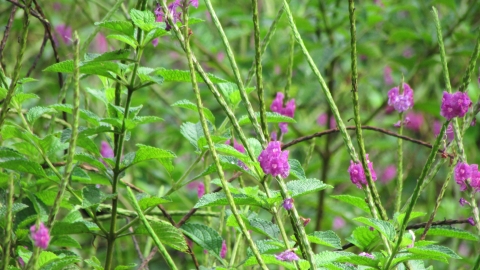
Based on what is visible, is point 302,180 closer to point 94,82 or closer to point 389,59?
point 389,59

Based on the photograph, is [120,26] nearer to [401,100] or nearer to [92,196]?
[92,196]

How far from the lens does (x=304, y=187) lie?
86 centimetres

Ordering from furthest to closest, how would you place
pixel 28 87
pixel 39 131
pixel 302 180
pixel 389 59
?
pixel 389 59 → pixel 28 87 → pixel 39 131 → pixel 302 180

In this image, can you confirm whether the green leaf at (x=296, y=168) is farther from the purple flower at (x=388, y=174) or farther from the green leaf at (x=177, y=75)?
the purple flower at (x=388, y=174)

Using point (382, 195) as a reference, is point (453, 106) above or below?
above

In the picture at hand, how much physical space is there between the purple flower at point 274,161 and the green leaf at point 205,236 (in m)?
0.24

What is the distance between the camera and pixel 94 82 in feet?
10.6

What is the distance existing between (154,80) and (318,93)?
1609 millimetres

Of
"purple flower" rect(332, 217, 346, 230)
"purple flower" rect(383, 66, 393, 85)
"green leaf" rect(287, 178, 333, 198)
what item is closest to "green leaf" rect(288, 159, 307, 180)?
"green leaf" rect(287, 178, 333, 198)

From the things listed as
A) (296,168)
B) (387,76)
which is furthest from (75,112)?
(387,76)

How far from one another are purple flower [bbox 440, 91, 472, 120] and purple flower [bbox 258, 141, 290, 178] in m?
0.20

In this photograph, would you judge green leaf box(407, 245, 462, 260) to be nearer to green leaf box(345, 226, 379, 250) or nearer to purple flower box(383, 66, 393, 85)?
green leaf box(345, 226, 379, 250)

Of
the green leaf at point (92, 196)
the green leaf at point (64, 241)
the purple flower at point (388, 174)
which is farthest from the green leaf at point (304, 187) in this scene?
the purple flower at point (388, 174)

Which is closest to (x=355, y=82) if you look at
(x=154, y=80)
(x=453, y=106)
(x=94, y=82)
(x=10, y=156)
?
(x=453, y=106)
